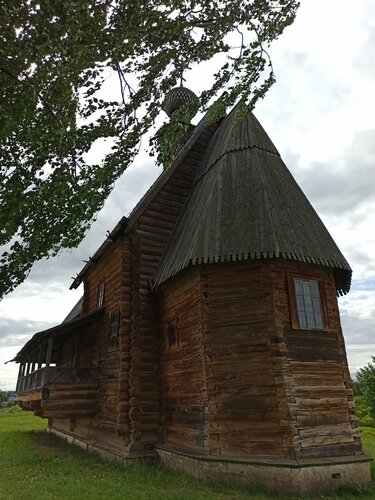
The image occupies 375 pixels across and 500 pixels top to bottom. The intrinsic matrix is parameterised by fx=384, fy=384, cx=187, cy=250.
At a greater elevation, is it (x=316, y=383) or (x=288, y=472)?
(x=316, y=383)

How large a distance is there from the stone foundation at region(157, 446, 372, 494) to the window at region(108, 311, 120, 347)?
5.03 metres

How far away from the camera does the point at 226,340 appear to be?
31.9 ft

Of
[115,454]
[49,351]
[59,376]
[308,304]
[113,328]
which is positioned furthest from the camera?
[113,328]

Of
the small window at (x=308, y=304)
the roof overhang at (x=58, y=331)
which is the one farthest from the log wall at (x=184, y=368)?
the roof overhang at (x=58, y=331)

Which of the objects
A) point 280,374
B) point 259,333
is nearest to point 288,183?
point 259,333

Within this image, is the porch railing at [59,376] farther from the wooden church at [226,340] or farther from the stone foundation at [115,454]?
the stone foundation at [115,454]

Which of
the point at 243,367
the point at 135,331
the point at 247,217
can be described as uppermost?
the point at 247,217

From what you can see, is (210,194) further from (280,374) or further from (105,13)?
(105,13)

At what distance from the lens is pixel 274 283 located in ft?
32.2

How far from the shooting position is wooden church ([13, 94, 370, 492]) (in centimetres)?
888

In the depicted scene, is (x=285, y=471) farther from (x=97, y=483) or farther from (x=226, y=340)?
(x=97, y=483)

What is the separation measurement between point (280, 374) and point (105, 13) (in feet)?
26.4

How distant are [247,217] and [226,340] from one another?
3.39m

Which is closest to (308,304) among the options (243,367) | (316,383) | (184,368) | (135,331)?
(316,383)
